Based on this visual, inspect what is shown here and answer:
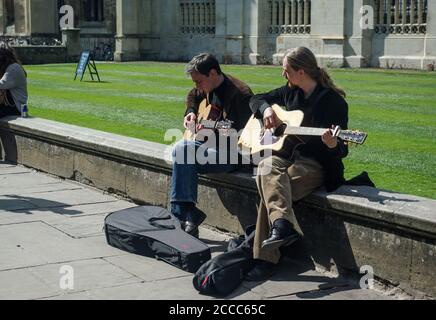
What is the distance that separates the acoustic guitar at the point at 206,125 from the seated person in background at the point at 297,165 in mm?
721

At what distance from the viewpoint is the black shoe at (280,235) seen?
5.80m

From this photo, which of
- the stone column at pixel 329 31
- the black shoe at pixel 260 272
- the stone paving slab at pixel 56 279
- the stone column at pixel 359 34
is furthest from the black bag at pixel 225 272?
the stone column at pixel 329 31

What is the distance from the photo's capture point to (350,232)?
233 inches

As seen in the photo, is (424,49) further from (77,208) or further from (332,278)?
(332,278)

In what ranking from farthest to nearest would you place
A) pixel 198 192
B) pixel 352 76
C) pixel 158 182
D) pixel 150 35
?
pixel 150 35 → pixel 352 76 → pixel 158 182 → pixel 198 192

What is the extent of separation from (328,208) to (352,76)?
55.1 feet

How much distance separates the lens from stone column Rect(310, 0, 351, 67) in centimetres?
2786

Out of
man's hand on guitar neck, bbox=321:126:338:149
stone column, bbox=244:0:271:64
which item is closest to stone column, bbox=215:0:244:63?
stone column, bbox=244:0:271:64

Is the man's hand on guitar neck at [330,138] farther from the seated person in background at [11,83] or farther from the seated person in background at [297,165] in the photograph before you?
the seated person in background at [11,83]

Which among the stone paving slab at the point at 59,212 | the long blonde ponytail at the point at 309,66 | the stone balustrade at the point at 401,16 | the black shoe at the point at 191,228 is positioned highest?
the stone balustrade at the point at 401,16

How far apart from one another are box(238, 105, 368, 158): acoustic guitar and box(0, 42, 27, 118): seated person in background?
5461 mm

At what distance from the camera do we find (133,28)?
3709 centimetres

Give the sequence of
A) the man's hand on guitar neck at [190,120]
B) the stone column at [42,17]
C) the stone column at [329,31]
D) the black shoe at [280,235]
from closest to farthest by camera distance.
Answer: the black shoe at [280,235]
the man's hand on guitar neck at [190,120]
the stone column at [329,31]
the stone column at [42,17]

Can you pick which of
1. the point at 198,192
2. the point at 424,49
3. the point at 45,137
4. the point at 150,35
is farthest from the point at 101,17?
the point at 198,192
